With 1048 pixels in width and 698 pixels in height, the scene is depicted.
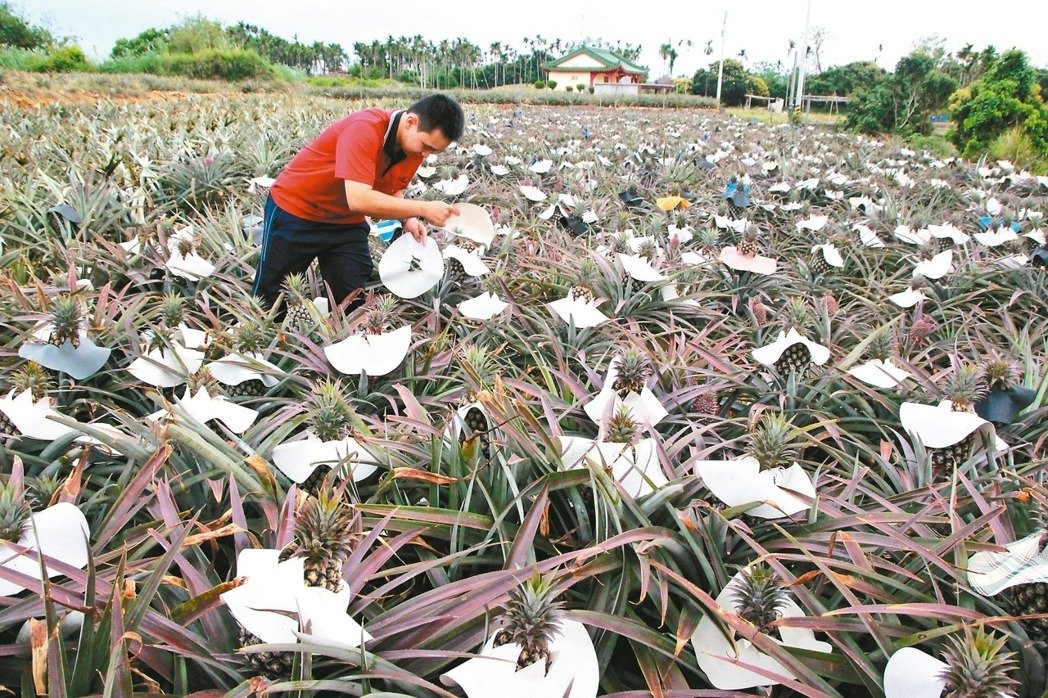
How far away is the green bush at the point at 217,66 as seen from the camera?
2370 cm

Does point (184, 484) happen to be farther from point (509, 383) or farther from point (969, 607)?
point (969, 607)

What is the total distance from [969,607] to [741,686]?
0.43m

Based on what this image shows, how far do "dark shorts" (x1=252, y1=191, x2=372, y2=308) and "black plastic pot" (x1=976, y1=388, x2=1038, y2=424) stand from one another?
218 cm

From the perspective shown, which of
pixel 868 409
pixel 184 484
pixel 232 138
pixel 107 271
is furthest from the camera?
pixel 232 138

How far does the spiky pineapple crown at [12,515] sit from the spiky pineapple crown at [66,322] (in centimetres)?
70

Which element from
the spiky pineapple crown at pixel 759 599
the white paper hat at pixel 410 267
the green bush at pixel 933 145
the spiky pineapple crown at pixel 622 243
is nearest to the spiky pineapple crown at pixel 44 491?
the spiky pineapple crown at pixel 759 599

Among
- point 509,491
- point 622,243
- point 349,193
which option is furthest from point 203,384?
point 622,243

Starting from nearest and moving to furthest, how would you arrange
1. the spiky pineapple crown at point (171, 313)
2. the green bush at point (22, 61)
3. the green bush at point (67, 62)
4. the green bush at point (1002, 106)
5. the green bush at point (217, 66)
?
the spiky pineapple crown at point (171, 313) → the green bush at point (1002, 106) → the green bush at point (22, 61) → the green bush at point (67, 62) → the green bush at point (217, 66)

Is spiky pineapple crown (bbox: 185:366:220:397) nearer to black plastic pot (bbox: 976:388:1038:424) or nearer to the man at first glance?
the man

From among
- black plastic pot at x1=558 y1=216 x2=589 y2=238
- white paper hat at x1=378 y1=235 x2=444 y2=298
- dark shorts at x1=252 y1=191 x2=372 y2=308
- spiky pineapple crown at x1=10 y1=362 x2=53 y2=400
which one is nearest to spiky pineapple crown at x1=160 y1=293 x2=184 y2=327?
spiky pineapple crown at x1=10 y1=362 x2=53 y2=400

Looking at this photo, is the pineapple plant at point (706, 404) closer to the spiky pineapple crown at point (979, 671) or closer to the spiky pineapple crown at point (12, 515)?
the spiky pineapple crown at point (979, 671)

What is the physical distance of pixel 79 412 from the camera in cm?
173

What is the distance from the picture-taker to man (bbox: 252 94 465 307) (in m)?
2.32

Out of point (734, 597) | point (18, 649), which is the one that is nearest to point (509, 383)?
point (734, 597)
